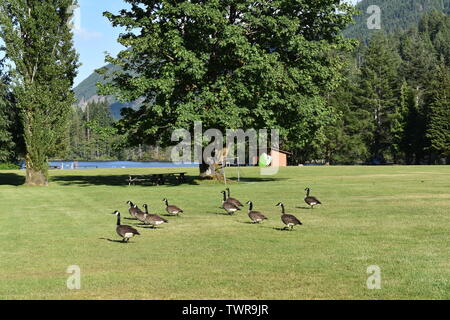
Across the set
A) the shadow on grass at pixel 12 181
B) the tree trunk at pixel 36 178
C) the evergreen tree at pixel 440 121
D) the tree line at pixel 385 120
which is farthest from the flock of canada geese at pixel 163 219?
the tree line at pixel 385 120

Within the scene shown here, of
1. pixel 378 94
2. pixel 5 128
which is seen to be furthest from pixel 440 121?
pixel 5 128

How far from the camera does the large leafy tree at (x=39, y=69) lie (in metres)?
48.2

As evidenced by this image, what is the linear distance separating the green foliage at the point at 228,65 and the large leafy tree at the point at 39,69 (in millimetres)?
6783

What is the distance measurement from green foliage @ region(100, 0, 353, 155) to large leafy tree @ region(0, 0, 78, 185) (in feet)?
22.3

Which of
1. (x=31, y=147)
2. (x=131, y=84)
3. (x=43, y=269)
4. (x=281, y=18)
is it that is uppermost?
(x=281, y=18)

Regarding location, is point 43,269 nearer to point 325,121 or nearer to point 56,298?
point 56,298

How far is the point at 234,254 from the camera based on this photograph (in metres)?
15.5

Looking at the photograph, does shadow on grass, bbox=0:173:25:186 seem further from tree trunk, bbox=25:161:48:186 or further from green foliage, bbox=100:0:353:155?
green foliage, bbox=100:0:353:155

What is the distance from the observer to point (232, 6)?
44938 millimetres

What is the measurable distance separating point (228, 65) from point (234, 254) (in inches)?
1249

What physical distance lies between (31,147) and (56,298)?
41456 millimetres
